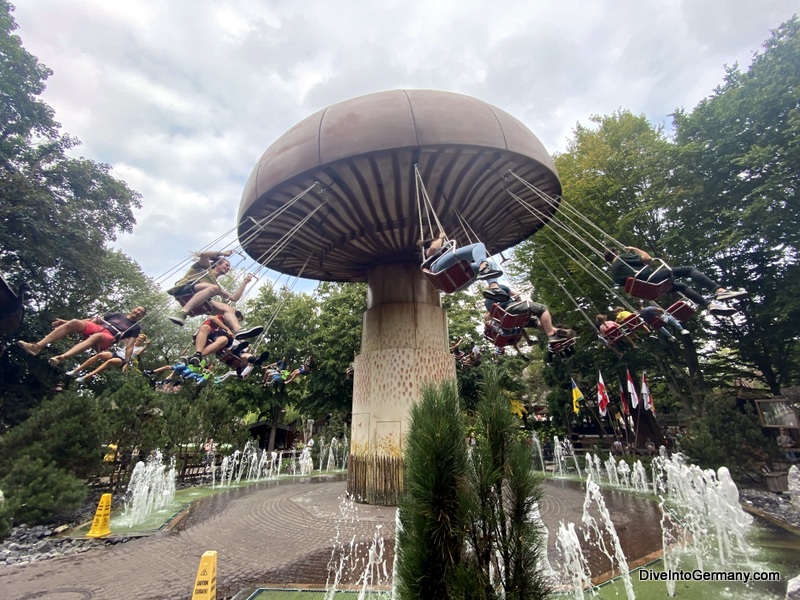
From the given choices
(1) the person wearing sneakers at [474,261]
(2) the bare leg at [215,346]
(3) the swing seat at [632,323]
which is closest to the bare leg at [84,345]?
(2) the bare leg at [215,346]

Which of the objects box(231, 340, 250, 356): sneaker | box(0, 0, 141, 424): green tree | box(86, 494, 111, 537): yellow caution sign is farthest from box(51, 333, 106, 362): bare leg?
box(0, 0, 141, 424): green tree

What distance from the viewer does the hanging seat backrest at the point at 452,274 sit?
630 centimetres

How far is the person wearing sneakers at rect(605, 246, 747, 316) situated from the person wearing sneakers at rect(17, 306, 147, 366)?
9.17 meters

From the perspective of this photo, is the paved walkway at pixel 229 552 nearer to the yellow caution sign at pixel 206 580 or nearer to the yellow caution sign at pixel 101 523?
the yellow caution sign at pixel 101 523

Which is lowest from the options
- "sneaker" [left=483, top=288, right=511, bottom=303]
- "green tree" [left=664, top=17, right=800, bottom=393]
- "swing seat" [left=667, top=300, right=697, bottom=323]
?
"swing seat" [left=667, top=300, right=697, bottom=323]

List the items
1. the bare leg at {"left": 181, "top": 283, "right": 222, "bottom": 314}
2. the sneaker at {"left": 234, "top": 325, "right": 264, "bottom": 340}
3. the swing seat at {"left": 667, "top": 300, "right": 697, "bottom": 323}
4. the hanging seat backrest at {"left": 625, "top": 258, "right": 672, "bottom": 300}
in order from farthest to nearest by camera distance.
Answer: the sneaker at {"left": 234, "top": 325, "right": 264, "bottom": 340}
the bare leg at {"left": 181, "top": 283, "right": 222, "bottom": 314}
the swing seat at {"left": 667, "top": 300, "right": 697, "bottom": 323}
the hanging seat backrest at {"left": 625, "top": 258, "right": 672, "bottom": 300}

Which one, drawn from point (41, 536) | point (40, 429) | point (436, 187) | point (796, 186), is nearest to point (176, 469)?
point (40, 429)

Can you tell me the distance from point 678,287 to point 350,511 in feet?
29.0

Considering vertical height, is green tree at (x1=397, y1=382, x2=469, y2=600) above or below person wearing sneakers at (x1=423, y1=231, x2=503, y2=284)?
below

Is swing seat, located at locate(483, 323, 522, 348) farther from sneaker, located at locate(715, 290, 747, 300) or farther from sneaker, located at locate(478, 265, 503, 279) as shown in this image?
sneaker, located at locate(715, 290, 747, 300)

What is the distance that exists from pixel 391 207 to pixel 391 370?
14.4ft

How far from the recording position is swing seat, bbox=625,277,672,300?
6.97 metres

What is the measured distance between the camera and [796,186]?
50.6ft

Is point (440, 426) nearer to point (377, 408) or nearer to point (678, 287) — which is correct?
point (678, 287)
